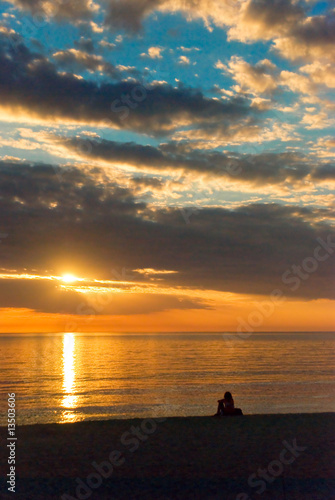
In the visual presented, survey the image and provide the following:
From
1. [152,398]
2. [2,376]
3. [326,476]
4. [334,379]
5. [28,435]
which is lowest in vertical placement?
[326,476]

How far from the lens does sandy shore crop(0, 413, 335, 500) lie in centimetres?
1070

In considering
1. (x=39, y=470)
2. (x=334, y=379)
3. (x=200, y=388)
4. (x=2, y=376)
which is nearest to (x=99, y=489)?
(x=39, y=470)

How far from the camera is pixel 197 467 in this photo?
41.5ft

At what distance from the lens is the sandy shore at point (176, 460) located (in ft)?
35.1

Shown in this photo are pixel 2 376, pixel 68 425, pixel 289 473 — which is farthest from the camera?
pixel 2 376

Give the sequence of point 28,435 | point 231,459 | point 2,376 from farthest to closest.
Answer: point 2,376
point 28,435
point 231,459

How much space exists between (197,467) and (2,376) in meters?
53.7

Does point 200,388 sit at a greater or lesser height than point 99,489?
greater

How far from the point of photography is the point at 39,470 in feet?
41.0

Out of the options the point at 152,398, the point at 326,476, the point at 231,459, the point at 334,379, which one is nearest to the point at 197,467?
the point at 231,459

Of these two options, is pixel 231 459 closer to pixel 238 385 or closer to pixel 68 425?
pixel 68 425

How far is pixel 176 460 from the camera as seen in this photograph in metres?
13.5

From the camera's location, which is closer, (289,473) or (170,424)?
(289,473)

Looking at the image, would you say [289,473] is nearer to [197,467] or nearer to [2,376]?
[197,467]
